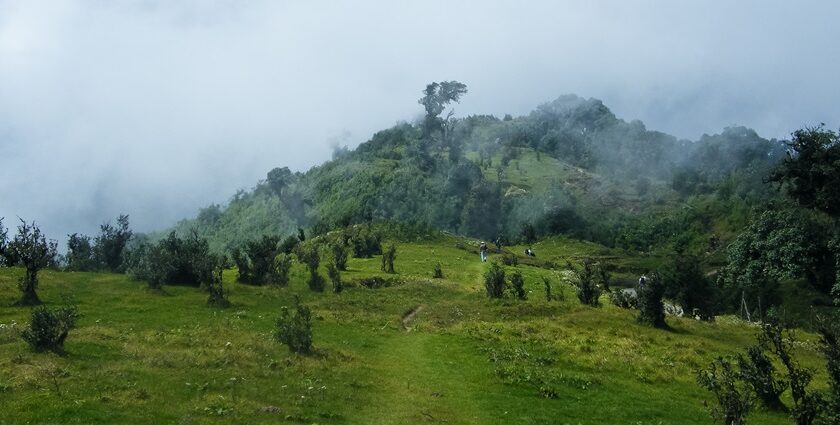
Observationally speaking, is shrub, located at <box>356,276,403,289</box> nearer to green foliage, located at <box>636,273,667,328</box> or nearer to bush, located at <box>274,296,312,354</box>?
green foliage, located at <box>636,273,667,328</box>

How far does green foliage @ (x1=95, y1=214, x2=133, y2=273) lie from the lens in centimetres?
7750

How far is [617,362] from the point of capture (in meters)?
36.8

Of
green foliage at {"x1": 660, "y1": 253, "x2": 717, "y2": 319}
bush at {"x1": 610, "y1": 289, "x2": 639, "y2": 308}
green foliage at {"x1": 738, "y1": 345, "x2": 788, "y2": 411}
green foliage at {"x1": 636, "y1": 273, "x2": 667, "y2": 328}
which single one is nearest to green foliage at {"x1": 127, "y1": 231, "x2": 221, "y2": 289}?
green foliage at {"x1": 636, "y1": 273, "x2": 667, "y2": 328}

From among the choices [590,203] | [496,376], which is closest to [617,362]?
[496,376]

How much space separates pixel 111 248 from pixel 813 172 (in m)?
73.6

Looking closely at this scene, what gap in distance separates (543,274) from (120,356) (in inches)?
2426

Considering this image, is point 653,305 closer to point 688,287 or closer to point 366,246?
point 688,287

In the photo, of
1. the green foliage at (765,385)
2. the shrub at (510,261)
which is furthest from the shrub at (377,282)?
the green foliage at (765,385)

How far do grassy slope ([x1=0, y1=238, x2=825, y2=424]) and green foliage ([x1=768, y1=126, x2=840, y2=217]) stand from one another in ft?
36.9

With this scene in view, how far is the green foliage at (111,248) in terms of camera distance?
77500mm

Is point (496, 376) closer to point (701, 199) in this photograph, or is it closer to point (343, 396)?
point (343, 396)

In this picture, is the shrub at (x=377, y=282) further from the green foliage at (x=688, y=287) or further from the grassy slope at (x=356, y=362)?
the green foliage at (x=688, y=287)

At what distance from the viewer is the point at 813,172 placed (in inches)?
1951

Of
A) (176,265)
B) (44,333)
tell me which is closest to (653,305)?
(44,333)
